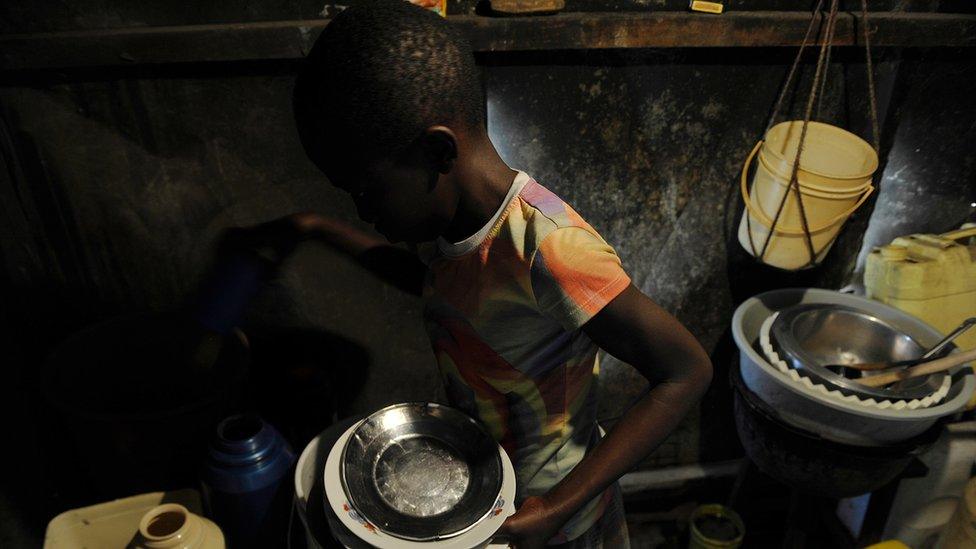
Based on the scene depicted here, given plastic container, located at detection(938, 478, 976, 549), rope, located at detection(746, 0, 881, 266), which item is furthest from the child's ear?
plastic container, located at detection(938, 478, 976, 549)

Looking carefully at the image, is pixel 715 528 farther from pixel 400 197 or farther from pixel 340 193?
pixel 400 197

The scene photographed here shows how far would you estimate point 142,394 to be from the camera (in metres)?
2.76

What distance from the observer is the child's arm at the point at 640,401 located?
150cm

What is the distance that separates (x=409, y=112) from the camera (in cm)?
138

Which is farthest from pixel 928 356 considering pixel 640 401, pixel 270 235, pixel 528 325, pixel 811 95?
pixel 270 235

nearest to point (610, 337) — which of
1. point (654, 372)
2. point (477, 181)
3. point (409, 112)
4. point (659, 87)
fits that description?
point (654, 372)

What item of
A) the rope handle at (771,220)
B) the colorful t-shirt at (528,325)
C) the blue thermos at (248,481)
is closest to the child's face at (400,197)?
the colorful t-shirt at (528,325)

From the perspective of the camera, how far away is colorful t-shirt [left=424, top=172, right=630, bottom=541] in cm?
146

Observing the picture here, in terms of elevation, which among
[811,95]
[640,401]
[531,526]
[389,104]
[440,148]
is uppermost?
[389,104]

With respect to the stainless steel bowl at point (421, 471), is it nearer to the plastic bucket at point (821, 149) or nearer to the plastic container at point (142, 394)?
the plastic container at point (142, 394)

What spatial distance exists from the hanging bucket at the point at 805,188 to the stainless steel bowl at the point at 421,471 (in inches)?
69.9

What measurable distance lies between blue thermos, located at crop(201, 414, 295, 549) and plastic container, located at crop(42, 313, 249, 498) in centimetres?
14

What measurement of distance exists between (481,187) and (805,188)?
1748 mm

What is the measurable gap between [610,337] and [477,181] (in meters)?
0.54
